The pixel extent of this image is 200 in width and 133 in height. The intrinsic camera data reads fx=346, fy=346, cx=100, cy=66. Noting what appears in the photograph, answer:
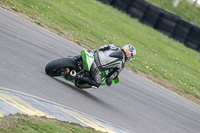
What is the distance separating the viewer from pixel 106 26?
20.4m

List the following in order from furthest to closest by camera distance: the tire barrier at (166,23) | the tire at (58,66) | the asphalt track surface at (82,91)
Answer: the tire barrier at (166,23) < the tire at (58,66) < the asphalt track surface at (82,91)

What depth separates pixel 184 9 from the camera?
34281 millimetres

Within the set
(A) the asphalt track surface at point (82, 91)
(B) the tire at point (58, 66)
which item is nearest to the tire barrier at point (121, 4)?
(A) the asphalt track surface at point (82, 91)

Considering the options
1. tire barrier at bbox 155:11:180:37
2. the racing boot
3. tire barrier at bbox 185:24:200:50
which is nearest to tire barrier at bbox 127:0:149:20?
tire barrier at bbox 155:11:180:37

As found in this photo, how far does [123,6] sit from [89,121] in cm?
1924

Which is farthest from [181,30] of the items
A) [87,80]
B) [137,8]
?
[87,80]

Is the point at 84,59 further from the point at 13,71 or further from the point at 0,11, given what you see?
the point at 0,11

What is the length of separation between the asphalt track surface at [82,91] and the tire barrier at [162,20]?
11264 mm

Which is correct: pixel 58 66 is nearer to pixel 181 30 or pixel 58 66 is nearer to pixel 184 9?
pixel 181 30

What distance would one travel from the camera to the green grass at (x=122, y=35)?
15.3 metres

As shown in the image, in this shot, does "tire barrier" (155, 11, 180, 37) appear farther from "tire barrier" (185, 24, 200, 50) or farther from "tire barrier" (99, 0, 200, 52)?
"tire barrier" (185, 24, 200, 50)

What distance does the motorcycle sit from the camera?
7621 millimetres

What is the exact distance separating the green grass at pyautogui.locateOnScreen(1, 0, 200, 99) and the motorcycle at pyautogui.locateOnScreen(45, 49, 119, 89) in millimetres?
6497

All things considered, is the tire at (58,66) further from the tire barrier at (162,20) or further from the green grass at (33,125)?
the tire barrier at (162,20)
